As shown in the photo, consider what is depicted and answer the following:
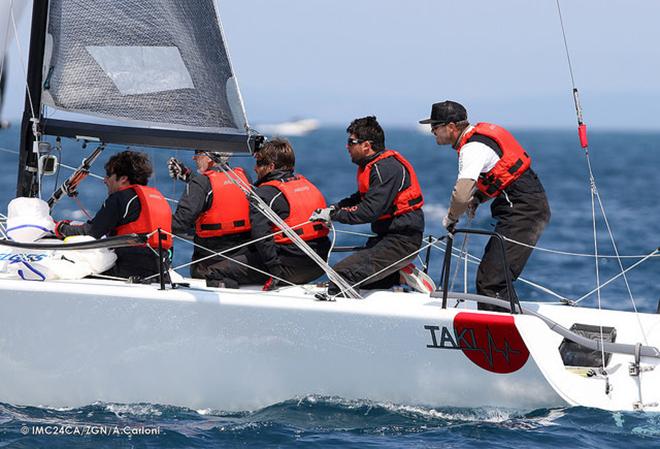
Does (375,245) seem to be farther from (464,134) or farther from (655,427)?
(655,427)

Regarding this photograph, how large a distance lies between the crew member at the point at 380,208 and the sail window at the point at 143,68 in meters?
1.02

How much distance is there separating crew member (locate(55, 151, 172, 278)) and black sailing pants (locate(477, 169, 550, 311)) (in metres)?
1.77

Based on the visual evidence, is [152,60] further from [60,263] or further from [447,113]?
[447,113]

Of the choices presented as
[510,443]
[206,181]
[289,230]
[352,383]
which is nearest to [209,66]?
[206,181]

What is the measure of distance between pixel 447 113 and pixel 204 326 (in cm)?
176

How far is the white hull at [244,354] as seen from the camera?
5.54 m

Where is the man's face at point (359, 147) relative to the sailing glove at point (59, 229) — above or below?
above

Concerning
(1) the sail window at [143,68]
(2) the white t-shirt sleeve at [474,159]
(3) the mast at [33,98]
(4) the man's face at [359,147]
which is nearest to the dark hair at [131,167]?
(1) the sail window at [143,68]

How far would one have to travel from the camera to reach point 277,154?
630 centimetres

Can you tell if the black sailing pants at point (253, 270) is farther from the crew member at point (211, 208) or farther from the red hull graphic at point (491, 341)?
the red hull graphic at point (491, 341)

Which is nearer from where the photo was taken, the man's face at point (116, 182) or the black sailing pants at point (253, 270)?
the man's face at point (116, 182)

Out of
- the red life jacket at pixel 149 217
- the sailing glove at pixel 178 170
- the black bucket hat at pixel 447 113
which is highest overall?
the black bucket hat at pixel 447 113

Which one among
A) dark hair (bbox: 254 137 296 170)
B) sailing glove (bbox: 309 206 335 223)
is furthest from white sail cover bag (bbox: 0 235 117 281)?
sailing glove (bbox: 309 206 335 223)

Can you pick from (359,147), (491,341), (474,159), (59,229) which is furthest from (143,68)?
(491,341)
